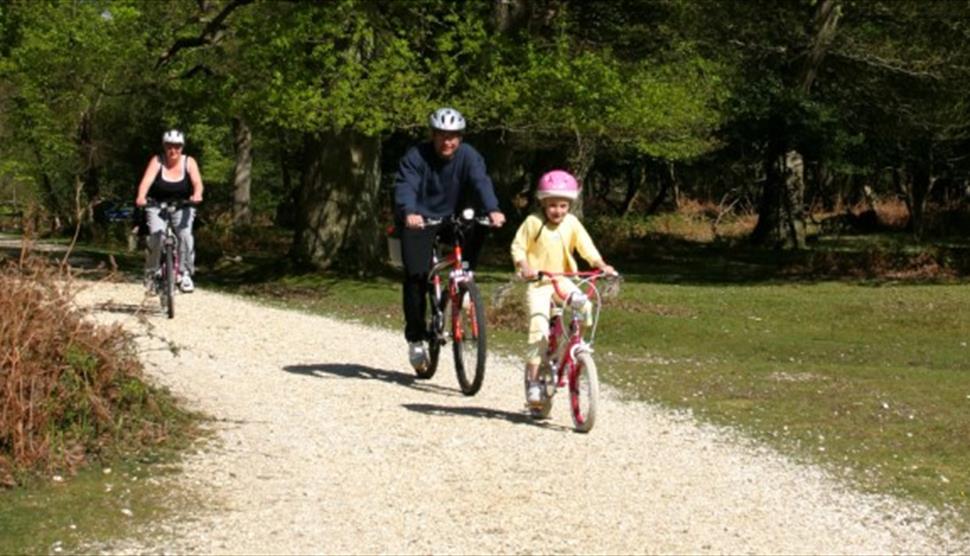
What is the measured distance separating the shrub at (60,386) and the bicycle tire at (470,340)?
→ 2.71 meters

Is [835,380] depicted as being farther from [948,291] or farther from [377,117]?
[948,291]

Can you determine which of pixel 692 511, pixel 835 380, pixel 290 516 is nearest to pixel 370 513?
pixel 290 516

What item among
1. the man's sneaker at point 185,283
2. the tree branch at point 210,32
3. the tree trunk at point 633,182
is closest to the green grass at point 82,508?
the man's sneaker at point 185,283

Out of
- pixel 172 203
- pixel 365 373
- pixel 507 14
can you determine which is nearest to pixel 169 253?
pixel 172 203

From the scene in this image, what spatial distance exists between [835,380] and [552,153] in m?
28.8

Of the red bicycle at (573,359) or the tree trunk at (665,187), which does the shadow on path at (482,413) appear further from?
the tree trunk at (665,187)

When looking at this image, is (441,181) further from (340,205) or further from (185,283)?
(340,205)

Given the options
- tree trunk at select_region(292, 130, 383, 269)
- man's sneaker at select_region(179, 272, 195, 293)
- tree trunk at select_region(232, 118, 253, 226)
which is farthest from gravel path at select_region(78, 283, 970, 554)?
tree trunk at select_region(232, 118, 253, 226)

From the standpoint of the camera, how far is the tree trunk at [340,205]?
27.5 m

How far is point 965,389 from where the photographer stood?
14586 mm

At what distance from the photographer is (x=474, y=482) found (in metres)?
8.95

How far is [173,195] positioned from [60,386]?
807 cm

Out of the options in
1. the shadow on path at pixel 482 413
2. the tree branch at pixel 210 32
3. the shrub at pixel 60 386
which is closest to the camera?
the shrub at pixel 60 386

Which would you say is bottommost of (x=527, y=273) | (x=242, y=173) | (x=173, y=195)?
(x=527, y=273)
